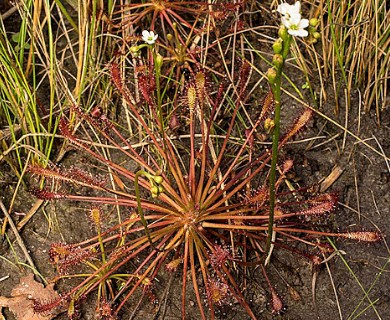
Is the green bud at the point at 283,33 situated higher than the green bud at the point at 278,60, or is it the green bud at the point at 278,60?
the green bud at the point at 283,33

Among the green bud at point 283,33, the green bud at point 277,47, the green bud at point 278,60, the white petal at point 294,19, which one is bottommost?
the green bud at point 278,60

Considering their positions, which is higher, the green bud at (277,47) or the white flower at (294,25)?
the white flower at (294,25)

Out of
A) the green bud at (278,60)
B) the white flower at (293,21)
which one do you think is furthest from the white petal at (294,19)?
the green bud at (278,60)

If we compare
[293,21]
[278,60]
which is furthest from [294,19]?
[278,60]

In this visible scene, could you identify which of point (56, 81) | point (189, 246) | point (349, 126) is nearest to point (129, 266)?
point (189, 246)

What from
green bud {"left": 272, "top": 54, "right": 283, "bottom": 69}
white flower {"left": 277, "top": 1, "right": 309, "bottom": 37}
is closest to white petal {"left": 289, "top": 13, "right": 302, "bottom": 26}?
white flower {"left": 277, "top": 1, "right": 309, "bottom": 37}

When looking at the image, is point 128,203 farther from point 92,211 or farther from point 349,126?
point 349,126

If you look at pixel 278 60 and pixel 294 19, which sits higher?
pixel 294 19

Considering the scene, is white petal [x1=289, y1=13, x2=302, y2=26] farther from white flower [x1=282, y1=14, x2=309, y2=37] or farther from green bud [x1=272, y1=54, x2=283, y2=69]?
green bud [x1=272, y1=54, x2=283, y2=69]

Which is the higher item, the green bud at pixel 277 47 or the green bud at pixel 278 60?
the green bud at pixel 277 47

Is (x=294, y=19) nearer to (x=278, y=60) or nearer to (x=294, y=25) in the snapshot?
(x=294, y=25)

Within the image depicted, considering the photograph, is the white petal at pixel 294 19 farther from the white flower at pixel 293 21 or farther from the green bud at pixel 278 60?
the green bud at pixel 278 60

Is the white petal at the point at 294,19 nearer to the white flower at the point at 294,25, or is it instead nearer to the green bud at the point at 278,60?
the white flower at the point at 294,25
